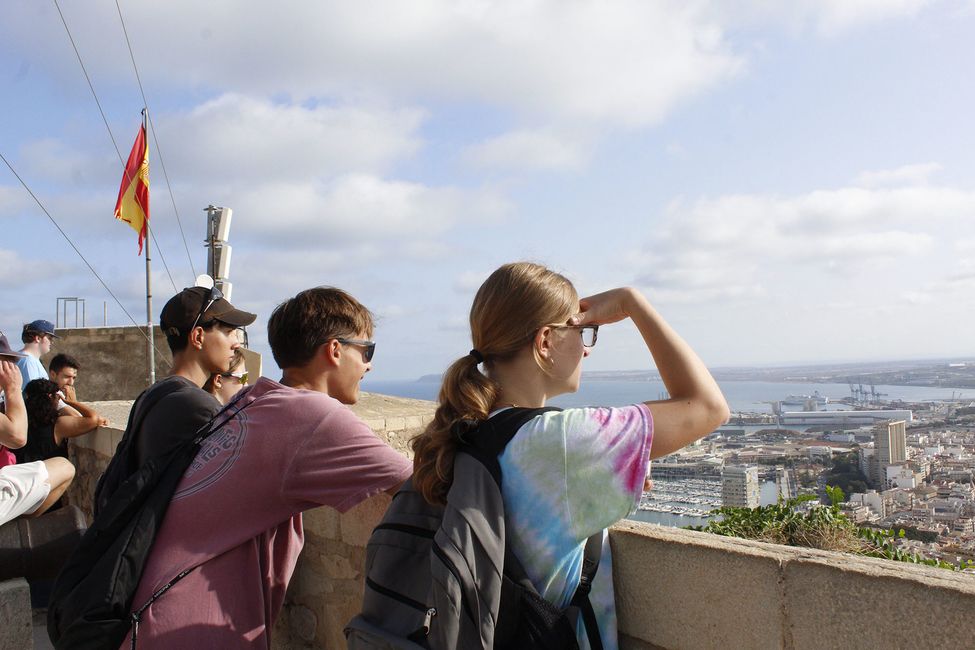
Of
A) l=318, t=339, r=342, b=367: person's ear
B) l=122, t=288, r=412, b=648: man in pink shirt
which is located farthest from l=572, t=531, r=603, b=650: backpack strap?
l=318, t=339, r=342, b=367: person's ear

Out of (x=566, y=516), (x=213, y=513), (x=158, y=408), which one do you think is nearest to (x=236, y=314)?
(x=158, y=408)

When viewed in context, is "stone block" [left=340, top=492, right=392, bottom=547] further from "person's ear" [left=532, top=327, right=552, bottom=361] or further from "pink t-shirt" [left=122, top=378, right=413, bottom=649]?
"person's ear" [left=532, top=327, right=552, bottom=361]

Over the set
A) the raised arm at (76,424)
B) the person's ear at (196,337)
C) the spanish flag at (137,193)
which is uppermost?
the spanish flag at (137,193)

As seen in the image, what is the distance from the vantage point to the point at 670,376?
1.68 metres

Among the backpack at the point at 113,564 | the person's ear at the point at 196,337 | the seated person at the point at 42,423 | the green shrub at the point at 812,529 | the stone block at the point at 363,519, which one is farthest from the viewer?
the seated person at the point at 42,423

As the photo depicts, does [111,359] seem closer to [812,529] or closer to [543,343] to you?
[812,529]

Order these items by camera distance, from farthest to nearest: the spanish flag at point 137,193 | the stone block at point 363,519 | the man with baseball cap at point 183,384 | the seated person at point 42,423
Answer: the spanish flag at point 137,193 → the seated person at point 42,423 → the stone block at point 363,519 → the man with baseball cap at point 183,384

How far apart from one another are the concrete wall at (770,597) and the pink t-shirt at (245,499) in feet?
2.05

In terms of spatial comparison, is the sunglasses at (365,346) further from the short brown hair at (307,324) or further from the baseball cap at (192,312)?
the baseball cap at (192,312)

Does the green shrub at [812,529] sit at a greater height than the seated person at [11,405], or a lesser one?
lesser

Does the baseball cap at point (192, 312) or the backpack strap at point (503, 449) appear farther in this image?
the baseball cap at point (192, 312)

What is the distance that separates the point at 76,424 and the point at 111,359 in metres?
8.22

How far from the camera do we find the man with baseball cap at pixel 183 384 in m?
2.26

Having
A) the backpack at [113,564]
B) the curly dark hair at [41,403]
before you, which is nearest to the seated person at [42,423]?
the curly dark hair at [41,403]
